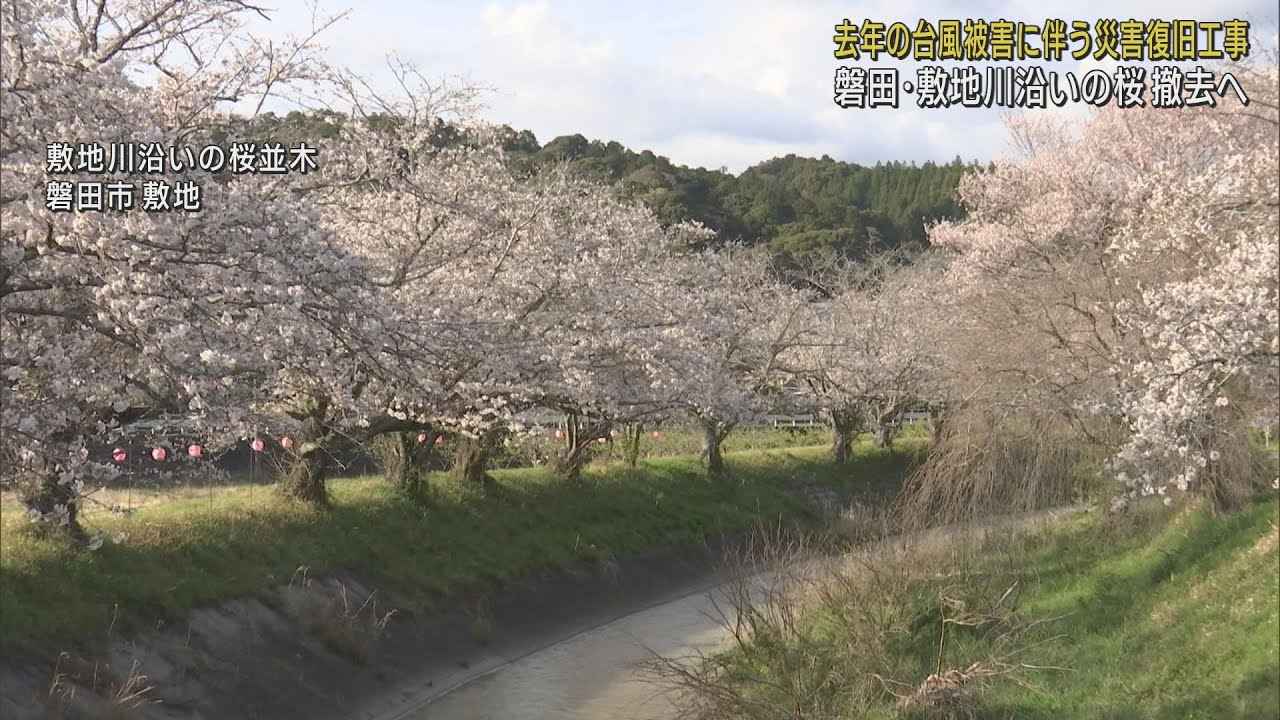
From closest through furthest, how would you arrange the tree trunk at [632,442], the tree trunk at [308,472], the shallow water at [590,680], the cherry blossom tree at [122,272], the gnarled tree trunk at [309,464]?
the cherry blossom tree at [122,272]
the shallow water at [590,680]
the gnarled tree trunk at [309,464]
the tree trunk at [308,472]
the tree trunk at [632,442]

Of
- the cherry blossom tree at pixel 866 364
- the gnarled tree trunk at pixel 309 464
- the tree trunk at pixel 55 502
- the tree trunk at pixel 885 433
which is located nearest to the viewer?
the tree trunk at pixel 55 502

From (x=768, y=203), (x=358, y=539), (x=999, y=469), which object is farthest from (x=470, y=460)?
(x=768, y=203)

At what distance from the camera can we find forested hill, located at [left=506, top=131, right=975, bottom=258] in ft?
207

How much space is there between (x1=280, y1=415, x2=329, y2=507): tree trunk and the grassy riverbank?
942cm

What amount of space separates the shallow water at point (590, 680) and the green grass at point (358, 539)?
2181 millimetres

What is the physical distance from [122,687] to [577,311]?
1262 centimetres

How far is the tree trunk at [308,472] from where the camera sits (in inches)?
830

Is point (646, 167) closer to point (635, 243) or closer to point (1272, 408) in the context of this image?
point (635, 243)

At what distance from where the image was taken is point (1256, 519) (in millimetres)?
16938

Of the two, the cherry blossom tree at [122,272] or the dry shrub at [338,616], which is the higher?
the cherry blossom tree at [122,272]

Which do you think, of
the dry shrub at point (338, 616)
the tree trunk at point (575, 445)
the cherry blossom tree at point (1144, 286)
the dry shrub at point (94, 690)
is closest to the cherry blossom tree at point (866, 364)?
the cherry blossom tree at point (1144, 286)

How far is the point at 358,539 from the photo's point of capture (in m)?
21.3

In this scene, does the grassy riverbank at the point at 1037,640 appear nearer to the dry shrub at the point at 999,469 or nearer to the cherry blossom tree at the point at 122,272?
the dry shrub at the point at 999,469

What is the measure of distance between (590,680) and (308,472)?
6.98 meters
